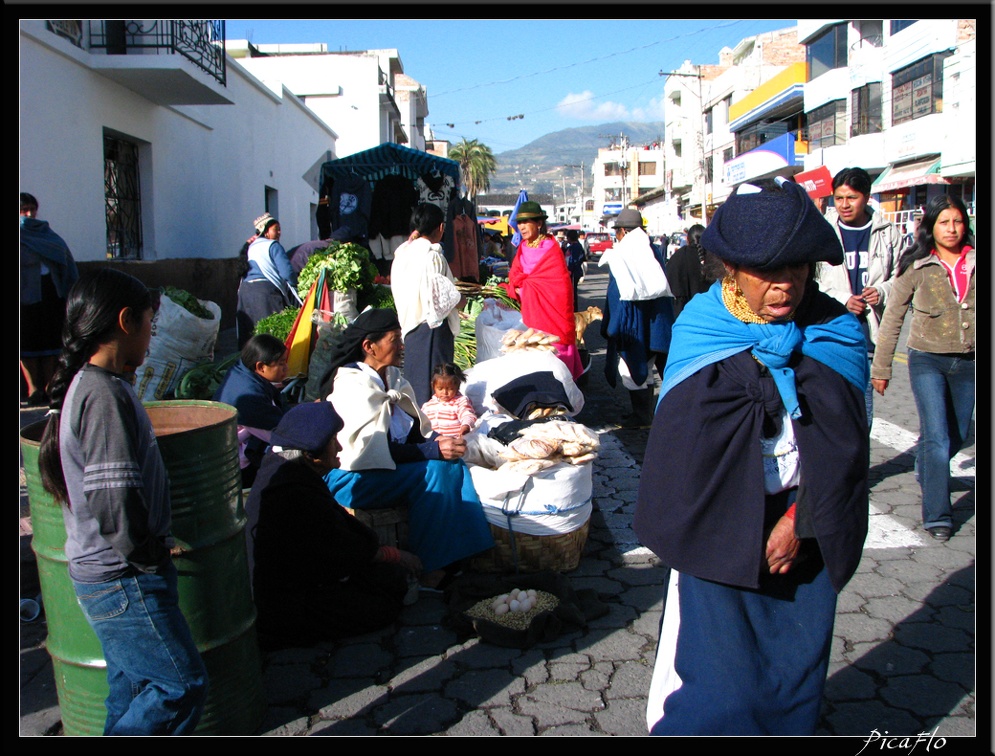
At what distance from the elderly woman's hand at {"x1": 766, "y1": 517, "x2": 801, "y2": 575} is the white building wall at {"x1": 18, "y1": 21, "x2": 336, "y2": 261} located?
8203 millimetres

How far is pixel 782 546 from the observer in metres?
2.35

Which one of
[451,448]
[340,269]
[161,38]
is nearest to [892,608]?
[451,448]

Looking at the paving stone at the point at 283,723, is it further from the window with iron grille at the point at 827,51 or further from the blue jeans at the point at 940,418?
the window with iron grille at the point at 827,51

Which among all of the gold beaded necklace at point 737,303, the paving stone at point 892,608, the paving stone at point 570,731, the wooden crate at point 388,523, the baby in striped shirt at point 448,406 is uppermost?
the gold beaded necklace at point 737,303

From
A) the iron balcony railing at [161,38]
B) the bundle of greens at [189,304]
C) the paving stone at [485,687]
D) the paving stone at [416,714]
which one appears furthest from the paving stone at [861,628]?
the iron balcony railing at [161,38]

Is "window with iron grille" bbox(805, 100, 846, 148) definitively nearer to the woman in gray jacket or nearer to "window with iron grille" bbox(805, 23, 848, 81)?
"window with iron grille" bbox(805, 23, 848, 81)

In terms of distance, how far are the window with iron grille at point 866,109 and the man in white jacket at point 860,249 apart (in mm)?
33043

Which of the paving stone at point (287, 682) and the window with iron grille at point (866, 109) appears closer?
the paving stone at point (287, 682)

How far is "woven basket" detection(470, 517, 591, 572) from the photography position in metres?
4.56

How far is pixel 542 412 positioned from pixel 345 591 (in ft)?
7.13

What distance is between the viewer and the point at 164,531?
2.53 meters

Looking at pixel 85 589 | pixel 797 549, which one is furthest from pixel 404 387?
pixel 797 549

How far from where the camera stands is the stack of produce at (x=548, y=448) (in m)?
4.55

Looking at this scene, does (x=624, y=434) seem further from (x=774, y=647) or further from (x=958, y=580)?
(x=774, y=647)
